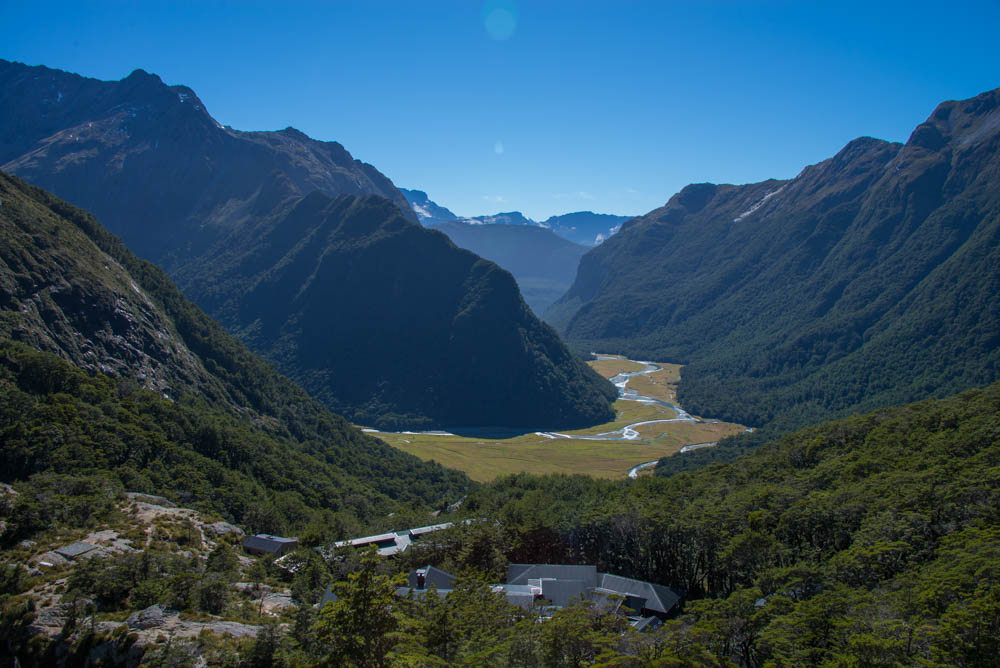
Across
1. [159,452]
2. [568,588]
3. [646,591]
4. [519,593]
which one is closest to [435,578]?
[519,593]

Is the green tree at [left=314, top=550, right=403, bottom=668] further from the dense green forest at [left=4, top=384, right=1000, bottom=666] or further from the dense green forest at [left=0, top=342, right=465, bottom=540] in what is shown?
the dense green forest at [left=0, top=342, right=465, bottom=540]

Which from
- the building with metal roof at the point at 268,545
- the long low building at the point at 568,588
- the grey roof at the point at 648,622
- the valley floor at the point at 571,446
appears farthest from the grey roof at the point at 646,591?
the valley floor at the point at 571,446

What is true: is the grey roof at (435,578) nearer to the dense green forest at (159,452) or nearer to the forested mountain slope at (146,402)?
the dense green forest at (159,452)

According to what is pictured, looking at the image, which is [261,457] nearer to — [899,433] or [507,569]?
[507,569]

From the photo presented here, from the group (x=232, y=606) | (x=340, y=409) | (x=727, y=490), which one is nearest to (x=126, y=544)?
(x=232, y=606)

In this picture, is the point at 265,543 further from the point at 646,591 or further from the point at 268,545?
the point at 646,591
